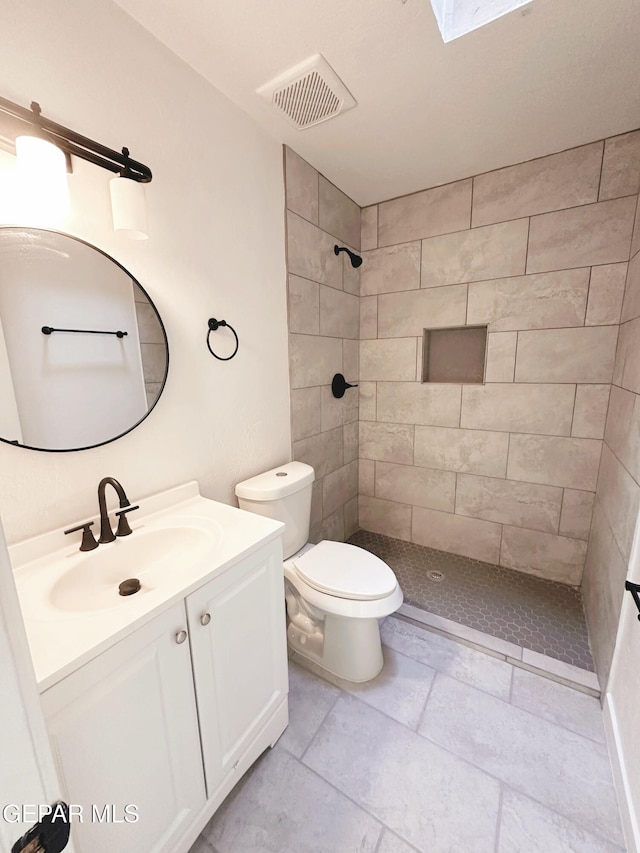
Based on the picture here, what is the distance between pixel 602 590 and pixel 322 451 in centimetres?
153

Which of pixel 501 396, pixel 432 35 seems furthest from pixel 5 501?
pixel 501 396

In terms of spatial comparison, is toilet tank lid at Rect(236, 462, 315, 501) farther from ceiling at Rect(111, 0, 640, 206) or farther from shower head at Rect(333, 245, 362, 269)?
ceiling at Rect(111, 0, 640, 206)

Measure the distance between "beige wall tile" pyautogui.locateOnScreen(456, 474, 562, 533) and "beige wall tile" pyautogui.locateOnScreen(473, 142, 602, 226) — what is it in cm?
153

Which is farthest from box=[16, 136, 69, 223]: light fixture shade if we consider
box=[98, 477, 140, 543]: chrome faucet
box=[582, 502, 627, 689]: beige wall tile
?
box=[582, 502, 627, 689]: beige wall tile

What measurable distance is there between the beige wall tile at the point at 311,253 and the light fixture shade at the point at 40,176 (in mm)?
1060

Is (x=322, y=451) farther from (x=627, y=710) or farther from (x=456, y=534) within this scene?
(x=627, y=710)

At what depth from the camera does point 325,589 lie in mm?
1450

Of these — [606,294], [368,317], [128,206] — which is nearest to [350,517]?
[368,317]

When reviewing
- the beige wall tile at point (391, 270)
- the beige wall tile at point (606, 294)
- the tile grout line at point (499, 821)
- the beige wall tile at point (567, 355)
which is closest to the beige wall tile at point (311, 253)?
the beige wall tile at point (391, 270)

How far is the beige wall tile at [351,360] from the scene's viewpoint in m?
2.35

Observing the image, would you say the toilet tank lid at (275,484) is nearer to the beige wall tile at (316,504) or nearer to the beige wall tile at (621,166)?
the beige wall tile at (316,504)

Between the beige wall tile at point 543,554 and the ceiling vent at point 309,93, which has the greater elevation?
the ceiling vent at point 309,93

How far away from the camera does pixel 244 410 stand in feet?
5.45

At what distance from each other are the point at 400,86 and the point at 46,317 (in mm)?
1542
